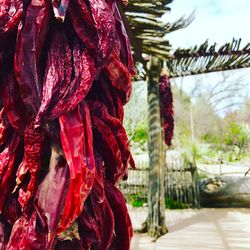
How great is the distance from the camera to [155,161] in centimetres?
552

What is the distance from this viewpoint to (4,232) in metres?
0.76

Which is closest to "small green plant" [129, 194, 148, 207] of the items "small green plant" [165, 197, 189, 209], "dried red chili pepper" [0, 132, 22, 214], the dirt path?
the dirt path

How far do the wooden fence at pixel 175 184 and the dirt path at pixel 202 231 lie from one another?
19.4 inches

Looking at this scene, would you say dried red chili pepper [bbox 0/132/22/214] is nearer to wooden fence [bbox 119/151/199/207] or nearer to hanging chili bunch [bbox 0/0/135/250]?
hanging chili bunch [bbox 0/0/135/250]

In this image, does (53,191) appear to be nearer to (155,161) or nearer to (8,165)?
(8,165)

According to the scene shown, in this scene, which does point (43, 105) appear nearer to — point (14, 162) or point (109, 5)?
point (14, 162)

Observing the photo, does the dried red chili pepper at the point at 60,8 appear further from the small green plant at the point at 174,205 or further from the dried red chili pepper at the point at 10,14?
the small green plant at the point at 174,205

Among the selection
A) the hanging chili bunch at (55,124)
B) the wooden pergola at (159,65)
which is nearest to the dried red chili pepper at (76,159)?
the hanging chili bunch at (55,124)

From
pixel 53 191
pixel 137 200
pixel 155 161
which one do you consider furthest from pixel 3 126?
pixel 137 200

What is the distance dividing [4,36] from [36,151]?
0.21m

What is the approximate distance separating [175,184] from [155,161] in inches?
130

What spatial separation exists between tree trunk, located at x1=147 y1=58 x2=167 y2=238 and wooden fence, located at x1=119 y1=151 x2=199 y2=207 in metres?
2.95

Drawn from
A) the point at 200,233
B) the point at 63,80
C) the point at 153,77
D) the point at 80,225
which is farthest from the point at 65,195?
the point at 200,233

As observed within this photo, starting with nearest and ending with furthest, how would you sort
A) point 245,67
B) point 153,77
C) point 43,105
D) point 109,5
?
point 43,105, point 109,5, point 153,77, point 245,67
